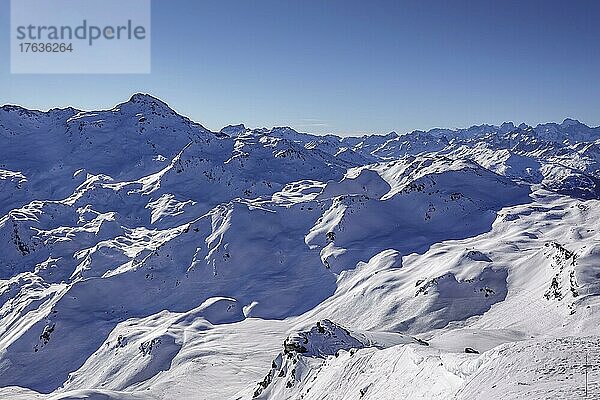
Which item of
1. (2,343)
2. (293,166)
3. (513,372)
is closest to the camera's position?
(513,372)

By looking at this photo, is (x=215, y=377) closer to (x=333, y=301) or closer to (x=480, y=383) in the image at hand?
(x=333, y=301)

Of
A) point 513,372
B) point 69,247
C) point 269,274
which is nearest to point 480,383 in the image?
point 513,372

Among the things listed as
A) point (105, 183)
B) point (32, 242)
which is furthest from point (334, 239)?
point (105, 183)

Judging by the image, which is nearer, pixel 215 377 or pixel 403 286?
pixel 215 377

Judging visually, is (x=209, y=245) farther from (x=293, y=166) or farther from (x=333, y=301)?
(x=293, y=166)

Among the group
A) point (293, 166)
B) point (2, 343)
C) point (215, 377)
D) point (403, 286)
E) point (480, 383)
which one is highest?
point (293, 166)

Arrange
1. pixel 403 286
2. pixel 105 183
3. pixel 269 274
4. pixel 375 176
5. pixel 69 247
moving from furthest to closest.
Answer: pixel 105 183, pixel 375 176, pixel 69 247, pixel 269 274, pixel 403 286

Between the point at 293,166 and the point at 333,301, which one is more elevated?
the point at 293,166
